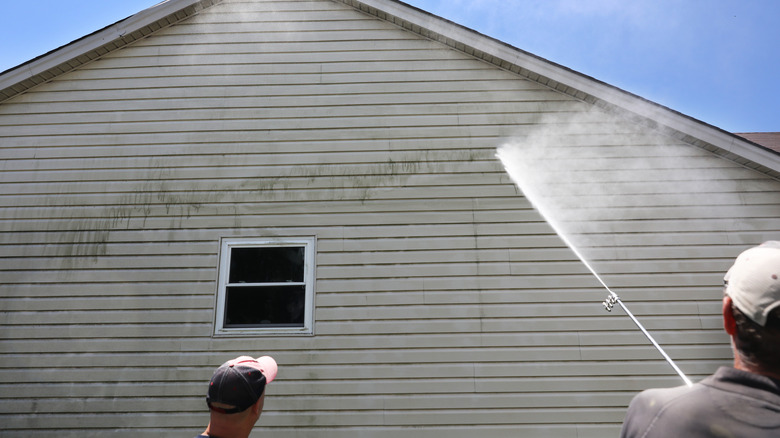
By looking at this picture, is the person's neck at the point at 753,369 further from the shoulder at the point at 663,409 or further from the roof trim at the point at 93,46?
the roof trim at the point at 93,46

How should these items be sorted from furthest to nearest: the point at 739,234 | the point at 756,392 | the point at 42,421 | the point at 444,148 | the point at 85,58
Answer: the point at 85,58 < the point at 444,148 < the point at 739,234 < the point at 42,421 < the point at 756,392

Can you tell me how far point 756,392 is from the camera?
1.52 meters

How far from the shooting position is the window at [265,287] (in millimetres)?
5957

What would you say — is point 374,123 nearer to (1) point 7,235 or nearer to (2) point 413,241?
(2) point 413,241

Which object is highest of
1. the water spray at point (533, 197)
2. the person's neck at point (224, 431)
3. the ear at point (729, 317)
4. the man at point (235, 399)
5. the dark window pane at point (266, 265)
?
the water spray at point (533, 197)

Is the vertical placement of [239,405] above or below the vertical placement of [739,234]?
below

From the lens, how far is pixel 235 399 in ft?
8.02

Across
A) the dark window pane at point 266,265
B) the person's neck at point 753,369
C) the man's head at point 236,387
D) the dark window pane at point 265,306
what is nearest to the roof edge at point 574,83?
the dark window pane at point 266,265

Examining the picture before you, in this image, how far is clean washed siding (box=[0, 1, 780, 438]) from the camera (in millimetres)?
5707

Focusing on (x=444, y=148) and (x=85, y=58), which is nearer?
(x=444, y=148)

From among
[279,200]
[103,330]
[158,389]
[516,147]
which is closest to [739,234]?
[516,147]

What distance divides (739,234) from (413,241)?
3.72 meters

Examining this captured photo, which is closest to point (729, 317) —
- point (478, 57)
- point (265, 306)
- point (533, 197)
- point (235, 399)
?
point (235, 399)

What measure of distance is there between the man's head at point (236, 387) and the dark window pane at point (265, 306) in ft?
11.0
